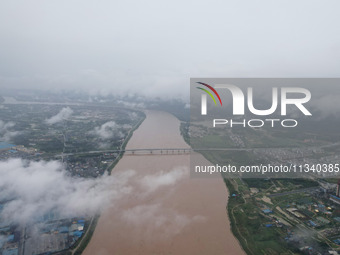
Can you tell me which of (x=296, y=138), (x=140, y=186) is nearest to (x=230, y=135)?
(x=296, y=138)

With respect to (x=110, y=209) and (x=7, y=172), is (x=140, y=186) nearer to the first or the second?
(x=110, y=209)

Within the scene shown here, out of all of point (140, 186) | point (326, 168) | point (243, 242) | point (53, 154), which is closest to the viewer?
point (243, 242)

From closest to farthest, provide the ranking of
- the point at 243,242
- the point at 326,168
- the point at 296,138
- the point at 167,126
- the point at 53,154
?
1. the point at 243,242
2. the point at 326,168
3. the point at 53,154
4. the point at 296,138
5. the point at 167,126

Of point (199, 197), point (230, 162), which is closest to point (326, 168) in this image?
point (230, 162)

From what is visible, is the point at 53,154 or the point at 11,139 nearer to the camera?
the point at 53,154

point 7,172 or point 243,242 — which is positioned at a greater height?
point 7,172

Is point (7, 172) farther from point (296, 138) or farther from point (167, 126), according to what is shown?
point (296, 138)
